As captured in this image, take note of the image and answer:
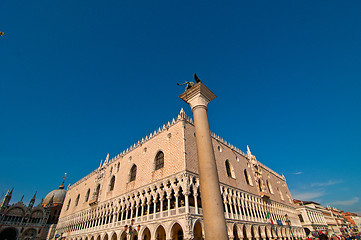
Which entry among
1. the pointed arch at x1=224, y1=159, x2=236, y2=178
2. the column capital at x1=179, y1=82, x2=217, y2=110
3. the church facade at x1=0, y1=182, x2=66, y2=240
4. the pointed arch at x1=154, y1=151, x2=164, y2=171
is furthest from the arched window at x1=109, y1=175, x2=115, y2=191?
the church facade at x1=0, y1=182, x2=66, y2=240

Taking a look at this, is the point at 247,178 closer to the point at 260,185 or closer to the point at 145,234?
the point at 260,185

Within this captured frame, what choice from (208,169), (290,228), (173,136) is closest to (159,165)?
(173,136)

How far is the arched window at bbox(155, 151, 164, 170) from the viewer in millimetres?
19266

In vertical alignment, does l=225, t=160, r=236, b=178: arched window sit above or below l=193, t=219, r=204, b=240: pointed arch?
above

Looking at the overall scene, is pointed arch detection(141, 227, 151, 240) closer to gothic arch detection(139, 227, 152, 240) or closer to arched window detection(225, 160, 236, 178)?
gothic arch detection(139, 227, 152, 240)

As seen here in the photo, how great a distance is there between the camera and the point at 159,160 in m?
19.8

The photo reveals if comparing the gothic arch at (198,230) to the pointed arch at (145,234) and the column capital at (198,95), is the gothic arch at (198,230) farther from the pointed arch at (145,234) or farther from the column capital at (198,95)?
the column capital at (198,95)

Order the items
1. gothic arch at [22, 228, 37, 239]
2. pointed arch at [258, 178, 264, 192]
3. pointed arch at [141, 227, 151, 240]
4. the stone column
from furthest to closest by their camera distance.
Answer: gothic arch at [22, 228, 37, 239]
pointed arch at [258, 178, 264, 192]
pointed arch at [141, 227, 151, 240]
the stone column

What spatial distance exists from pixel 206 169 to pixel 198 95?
9.71ft

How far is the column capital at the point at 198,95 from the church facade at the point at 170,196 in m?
9.37

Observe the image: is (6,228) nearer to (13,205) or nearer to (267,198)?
(13,205)

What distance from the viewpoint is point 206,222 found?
548 centimetres

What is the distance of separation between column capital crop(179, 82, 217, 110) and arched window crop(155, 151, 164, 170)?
1252 centimetres

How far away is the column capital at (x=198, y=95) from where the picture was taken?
7543mm
